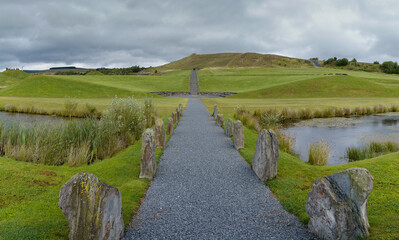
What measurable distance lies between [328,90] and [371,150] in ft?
124

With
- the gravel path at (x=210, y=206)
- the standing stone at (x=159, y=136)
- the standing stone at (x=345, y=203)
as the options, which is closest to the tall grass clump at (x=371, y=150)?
the gravel path at (x=210, y=206)

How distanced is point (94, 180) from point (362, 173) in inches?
163

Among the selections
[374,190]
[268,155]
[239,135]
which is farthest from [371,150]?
[268,155]

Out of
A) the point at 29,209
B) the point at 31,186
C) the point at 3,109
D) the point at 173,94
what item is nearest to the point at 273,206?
the point at 29,209

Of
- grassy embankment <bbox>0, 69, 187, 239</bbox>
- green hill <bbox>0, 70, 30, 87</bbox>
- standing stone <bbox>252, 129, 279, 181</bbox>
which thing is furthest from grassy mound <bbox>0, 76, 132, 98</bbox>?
green hill <bbox>0, 70, 30, 87</bbox>

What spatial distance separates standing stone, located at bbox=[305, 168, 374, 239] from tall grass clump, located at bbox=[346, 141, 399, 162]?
28.9 feet

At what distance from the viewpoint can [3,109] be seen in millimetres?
28359

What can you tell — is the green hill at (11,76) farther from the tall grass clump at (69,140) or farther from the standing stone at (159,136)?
the standing stone at (159,136)

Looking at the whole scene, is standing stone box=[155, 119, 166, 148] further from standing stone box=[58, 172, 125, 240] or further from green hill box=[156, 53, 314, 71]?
green hill box=[156, 53, 314, 71]

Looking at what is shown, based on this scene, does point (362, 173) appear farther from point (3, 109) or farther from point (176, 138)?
point (3, 109)

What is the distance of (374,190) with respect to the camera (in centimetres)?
620

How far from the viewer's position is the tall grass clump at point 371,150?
1200 cm

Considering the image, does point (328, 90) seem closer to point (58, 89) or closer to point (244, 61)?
point (58, 89)

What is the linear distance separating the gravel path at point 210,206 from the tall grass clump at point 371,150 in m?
6.01
